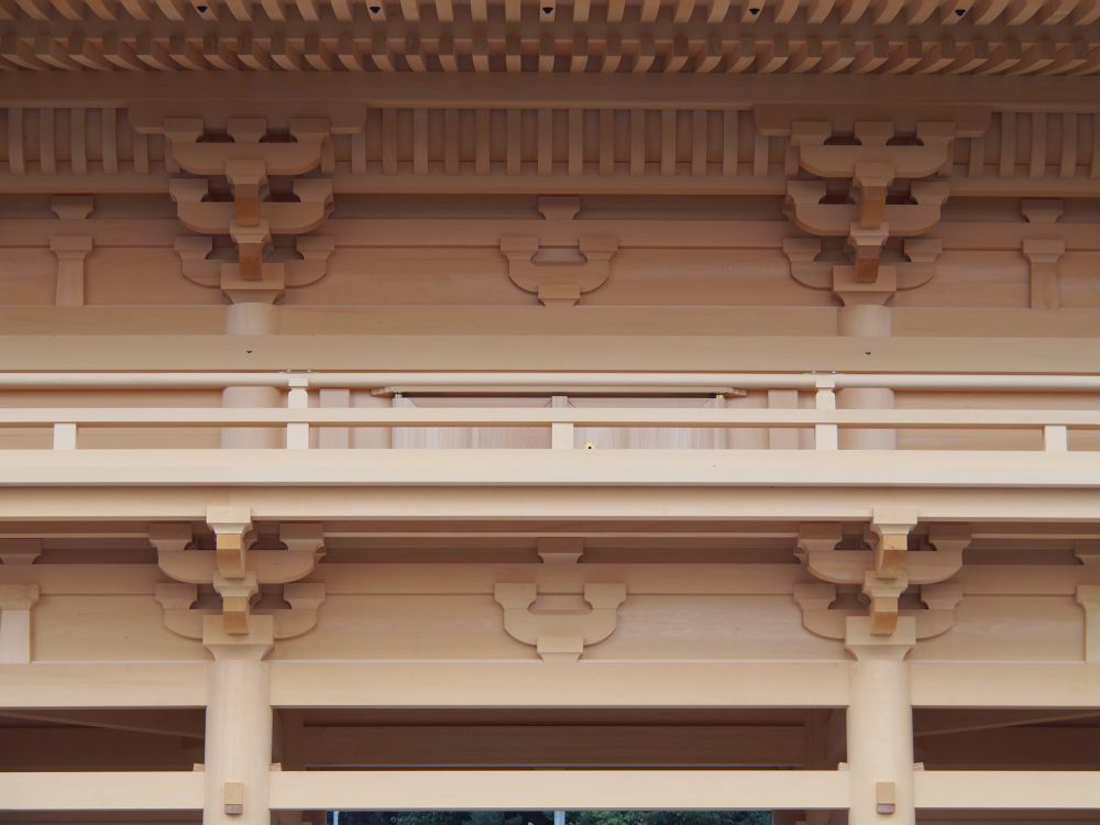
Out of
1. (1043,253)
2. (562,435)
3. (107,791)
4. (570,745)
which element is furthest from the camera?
(570,745)

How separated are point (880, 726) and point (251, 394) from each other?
119 inches

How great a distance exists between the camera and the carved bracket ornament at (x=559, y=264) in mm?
6949

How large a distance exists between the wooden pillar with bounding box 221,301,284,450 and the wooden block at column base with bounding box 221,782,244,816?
1.64 meters

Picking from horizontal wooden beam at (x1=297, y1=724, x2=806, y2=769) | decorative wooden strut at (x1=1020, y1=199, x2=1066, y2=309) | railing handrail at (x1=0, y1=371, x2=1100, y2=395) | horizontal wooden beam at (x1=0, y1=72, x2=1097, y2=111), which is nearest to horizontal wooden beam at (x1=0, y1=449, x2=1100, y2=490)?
railing handrail at (x1=0, y1=371, x2=1100, y2=395)

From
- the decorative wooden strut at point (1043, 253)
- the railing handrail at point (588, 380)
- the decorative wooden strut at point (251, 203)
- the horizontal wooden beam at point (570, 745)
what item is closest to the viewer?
the railing handrail at point (588, 380)

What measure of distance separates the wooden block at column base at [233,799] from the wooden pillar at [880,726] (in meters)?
2.27

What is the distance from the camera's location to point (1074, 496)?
18.3 ft


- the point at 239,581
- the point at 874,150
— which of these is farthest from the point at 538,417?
the point at 874,150

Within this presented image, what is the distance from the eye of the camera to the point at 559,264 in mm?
6992

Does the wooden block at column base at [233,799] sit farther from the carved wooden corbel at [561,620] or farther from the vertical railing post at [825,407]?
the vertical railing post at [825,407]

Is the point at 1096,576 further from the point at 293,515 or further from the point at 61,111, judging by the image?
the point at 61,111

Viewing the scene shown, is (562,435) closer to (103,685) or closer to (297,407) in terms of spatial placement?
(297,407)

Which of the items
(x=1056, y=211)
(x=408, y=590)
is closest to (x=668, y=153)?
(x=1056, y=211)

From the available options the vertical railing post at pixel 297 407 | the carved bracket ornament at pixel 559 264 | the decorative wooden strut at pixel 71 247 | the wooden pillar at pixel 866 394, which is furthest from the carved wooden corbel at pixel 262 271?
the wooden pillar at pixel 866 394
